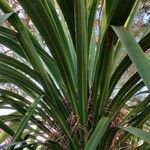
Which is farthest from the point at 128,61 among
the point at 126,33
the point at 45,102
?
the point at 45,102

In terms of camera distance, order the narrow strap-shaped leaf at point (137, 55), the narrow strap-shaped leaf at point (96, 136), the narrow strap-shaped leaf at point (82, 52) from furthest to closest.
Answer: the narrow strap-shaped leaf at point (82, 52) < the narrow strap-shaped leaf at point (96, 136) < the narrow strap-shaped leaf at point (137, 55)

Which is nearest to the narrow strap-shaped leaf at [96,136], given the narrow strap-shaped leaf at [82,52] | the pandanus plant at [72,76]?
the pandanus plant at [72,76]

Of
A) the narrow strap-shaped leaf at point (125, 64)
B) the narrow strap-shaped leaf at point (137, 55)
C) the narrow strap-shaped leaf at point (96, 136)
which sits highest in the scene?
the narrow strap-shaped leaf at point (125, 64)

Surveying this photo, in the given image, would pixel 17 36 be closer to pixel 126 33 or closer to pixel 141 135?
pixel 126 33

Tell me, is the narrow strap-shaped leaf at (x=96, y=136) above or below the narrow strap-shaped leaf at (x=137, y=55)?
below

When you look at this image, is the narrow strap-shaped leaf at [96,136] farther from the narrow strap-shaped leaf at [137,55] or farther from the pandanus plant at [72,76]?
the narrow strap-shaped leaf at [137,55]

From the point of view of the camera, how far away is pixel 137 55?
0.74 m

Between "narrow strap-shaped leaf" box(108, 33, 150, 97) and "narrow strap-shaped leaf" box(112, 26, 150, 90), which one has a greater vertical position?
"narrow strap-shaped leaf" box(108, 33, 150, 97)

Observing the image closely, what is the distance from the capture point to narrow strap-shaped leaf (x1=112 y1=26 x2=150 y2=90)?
67 cm

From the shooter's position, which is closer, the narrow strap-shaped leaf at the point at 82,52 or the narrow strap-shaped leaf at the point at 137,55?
the narrow strap-shaped leaf at the point at 137,55

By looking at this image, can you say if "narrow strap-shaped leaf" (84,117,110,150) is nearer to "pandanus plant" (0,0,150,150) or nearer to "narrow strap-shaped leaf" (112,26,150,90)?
"pandanus plant" (0,0,150,150)

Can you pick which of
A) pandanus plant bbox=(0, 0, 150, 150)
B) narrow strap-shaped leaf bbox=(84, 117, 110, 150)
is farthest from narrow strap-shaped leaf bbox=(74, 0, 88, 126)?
narrow strap-shaped leaf bbox=(84, 117, 110, 150)

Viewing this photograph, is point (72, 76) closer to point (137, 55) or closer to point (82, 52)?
point (82, 52)

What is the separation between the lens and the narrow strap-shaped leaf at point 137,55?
673 millimetres
